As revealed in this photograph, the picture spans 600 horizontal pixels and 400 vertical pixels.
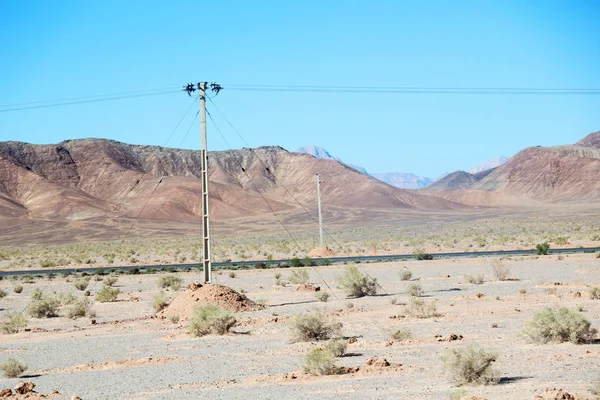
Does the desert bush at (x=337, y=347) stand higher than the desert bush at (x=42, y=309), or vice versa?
the desert bush at (x=42, y=309)

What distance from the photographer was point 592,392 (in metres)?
11.5

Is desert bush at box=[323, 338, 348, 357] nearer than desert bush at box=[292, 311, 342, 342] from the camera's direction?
Yes

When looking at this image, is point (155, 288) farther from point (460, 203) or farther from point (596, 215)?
point (460, 203)

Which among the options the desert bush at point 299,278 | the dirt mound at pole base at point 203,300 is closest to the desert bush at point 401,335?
the dirt mound at pole base at point 203,300

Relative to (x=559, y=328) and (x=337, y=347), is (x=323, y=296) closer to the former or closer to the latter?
(x=337, y=347)

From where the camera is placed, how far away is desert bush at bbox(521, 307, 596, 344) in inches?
660

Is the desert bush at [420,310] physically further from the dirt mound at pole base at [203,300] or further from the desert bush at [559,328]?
the desert bush at [559,328]

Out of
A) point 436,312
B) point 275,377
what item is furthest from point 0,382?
point 436,312

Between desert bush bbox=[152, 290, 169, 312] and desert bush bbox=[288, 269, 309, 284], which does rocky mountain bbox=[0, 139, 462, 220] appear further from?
desert bush bbox=[152, 290, 169, 312]

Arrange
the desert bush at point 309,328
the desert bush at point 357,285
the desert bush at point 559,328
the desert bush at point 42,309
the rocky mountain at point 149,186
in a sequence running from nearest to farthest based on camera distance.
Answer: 1. the desert bush at point 559,328
2. the desert bush at point 309,328
3. the desert bush at point 42,309
4. the desert bush at point 357,285
5. the rocky mountain at point 149,186

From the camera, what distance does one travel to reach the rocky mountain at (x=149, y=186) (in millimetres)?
151375

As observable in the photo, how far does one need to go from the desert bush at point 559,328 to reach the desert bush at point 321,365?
455 centimetres

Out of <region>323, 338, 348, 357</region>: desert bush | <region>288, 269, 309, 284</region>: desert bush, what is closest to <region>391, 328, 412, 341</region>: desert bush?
<region>323, 338, 348, 357</region>: desert bush

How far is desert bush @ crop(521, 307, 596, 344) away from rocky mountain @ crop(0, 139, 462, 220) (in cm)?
12197
